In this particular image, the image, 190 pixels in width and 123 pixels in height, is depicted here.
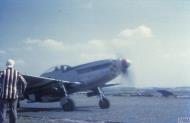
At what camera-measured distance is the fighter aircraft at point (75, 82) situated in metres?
18.8

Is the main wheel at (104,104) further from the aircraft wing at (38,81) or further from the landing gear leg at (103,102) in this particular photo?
the aircraft wing at (38,81)

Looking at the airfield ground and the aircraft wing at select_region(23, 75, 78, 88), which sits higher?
the aircraft wing at select_region(23, 75, 78, 88)

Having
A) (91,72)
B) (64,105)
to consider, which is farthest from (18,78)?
(91,72)

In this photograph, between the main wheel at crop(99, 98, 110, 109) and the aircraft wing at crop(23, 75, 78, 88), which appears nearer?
the aircraft wing at crop(23, 75, 78, 88)

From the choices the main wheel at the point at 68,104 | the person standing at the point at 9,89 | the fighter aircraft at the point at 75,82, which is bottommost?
the person standing at the point at 9,89

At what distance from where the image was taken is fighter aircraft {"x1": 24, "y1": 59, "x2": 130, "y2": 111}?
18750 millimetres

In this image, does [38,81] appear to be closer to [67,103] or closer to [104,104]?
[67,103]

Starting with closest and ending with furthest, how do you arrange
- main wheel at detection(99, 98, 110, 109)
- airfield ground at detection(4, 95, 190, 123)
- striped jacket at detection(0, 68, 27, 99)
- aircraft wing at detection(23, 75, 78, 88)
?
striped jacket at detection(0, 68, 27, 99) → airfield ground at detection(4, 95, 190, 123) → aircraft wing at detection(23, 75, 78, 88) → main wheel at detection(99, 98, 110, 109)

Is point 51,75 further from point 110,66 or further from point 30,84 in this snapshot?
point 110,66

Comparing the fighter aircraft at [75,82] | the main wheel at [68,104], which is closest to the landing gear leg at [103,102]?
the fighter aircraft at [75,82]

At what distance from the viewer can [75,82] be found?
19.6 m

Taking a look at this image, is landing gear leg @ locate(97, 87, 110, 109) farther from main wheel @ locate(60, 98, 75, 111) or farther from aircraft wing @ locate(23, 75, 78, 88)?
main wheel @ locate(60, 98, 75, 111)

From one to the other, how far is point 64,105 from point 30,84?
7.55ft

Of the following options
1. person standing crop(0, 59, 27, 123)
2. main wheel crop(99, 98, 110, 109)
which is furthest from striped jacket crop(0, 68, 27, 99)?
main wheel crop(99, 98, 110, 109)
